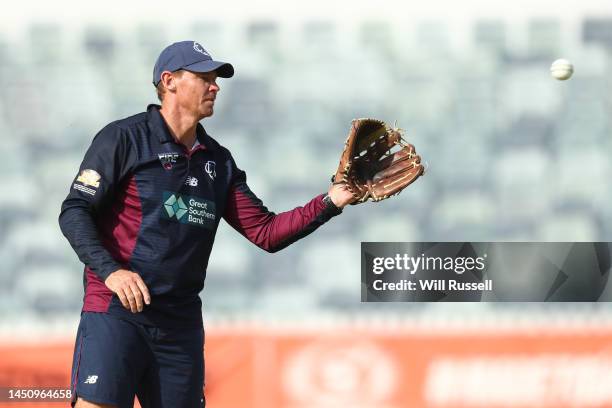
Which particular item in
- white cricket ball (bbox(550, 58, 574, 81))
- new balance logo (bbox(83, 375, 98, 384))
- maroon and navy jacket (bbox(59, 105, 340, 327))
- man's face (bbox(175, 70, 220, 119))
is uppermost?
white cricket ball (bbox(550, 58, 574, 81))

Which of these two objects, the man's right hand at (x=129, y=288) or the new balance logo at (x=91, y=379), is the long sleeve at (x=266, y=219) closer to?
the man's right hand at (x=129, y=288)

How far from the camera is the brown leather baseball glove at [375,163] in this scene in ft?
11.9

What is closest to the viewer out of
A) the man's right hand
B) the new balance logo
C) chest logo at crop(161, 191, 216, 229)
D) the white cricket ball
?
the man's right hand

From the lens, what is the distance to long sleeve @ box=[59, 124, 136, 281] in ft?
10.5

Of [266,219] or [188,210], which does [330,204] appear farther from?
[188,210]

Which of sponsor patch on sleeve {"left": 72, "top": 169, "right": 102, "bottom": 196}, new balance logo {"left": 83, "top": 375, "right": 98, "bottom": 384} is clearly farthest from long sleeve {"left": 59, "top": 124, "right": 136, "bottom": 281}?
new balance logo {"left": 83, "top": 375, "right": 98, "bottom": 384}

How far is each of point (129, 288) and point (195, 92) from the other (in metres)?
0.74

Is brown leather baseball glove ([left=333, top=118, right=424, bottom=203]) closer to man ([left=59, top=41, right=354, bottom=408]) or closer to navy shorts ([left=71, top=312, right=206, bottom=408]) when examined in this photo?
man ([left=59, top=41, right=354, bottom=408])

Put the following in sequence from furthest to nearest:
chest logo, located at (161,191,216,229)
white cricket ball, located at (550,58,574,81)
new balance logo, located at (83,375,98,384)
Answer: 1. white cricket ball, located at (550,58,574,81)
2. chest logo, located at (161,191,216,229)
3. new balance logo, located at (83,375,98,384)

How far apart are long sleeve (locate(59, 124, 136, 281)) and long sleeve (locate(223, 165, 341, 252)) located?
49 centimetres

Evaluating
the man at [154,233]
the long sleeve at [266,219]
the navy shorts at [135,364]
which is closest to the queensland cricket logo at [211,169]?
the man at [154,233]

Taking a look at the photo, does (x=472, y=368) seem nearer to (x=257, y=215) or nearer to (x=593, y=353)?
(x=593, y=353)

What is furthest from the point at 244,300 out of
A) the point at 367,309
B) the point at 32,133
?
the point at 32,133

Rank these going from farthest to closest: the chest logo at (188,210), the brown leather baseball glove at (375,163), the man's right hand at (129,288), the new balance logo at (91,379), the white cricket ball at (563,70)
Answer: the white cricket ball at (563,70), the brown leather baseball glove at (375,163), the chest logo at (188,210), the new balance logo at (91,379), the man's right hand at (129,288)
